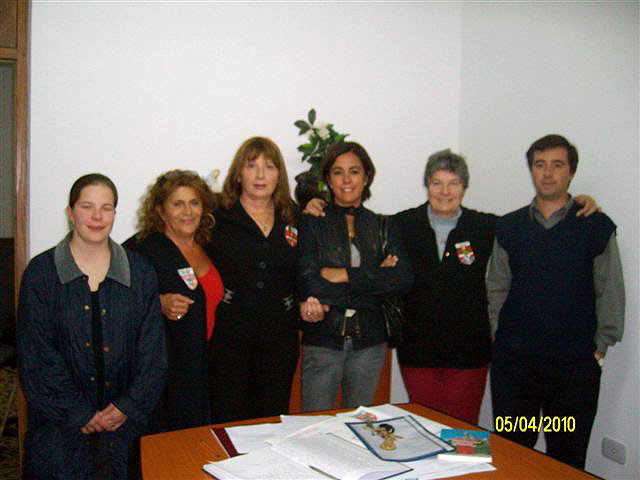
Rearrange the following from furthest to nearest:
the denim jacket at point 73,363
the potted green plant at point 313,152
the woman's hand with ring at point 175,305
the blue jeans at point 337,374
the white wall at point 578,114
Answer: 1. the potted green plant at point 313,152
2. the white wall at point 578,114
3. the blue jeans at point 337,374
4. the woman's hand with ring at point 175,305
5. the denim jacket at point 73,363

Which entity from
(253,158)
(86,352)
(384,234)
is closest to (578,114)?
(384,234)

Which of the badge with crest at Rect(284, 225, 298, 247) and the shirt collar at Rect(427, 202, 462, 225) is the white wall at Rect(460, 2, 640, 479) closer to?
the shirt collar at Rect(427, 202, 462, 225)

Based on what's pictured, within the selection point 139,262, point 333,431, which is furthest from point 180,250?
point 333,431

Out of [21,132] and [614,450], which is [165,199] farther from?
[614,450]

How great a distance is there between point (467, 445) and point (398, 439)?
18 cm

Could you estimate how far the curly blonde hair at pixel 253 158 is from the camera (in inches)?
98.7

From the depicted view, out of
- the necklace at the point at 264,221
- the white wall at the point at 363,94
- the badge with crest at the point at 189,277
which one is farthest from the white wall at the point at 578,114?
the badge with crest at the point at 189,277

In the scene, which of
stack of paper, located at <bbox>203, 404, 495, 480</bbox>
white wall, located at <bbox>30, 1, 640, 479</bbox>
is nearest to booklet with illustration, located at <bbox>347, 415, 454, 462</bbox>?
stack of paper, located at <bbox>203, 404, 495, 480</bbox>

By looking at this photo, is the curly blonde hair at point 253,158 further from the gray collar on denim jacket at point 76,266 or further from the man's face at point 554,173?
the man's face at point 554,173

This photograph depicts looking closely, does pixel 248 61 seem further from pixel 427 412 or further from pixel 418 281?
pixel 427 412

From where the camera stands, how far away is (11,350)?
3.60 meters

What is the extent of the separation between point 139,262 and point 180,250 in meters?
0.26

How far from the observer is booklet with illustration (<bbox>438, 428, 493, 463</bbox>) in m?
1.40

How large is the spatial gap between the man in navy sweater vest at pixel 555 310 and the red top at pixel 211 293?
1.29 metres
